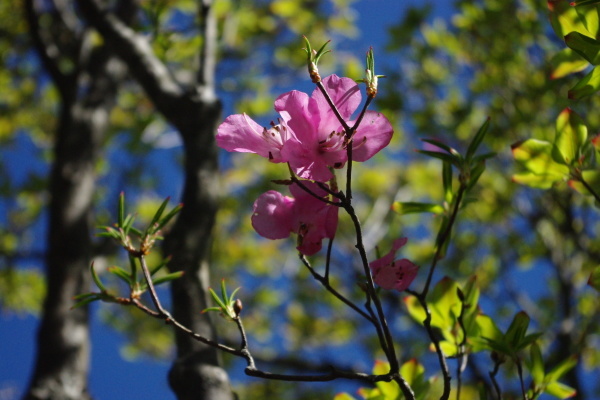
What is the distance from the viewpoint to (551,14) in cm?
98

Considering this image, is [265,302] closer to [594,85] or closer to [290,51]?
[290,51]

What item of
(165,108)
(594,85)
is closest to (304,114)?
(594,85)

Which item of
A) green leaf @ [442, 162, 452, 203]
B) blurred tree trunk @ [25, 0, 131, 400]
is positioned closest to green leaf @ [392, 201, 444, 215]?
green leaf @ [442, 162, 452, 203]

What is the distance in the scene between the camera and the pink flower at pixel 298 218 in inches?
32.9

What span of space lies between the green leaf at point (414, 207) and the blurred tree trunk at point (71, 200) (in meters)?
1.12

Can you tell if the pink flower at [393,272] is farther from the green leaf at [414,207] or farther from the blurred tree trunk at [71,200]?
the blurred tree trunk at [71,200]

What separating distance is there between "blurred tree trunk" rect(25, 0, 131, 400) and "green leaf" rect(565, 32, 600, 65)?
1.48 meters

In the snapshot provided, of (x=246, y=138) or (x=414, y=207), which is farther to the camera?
(x=414, y=207)

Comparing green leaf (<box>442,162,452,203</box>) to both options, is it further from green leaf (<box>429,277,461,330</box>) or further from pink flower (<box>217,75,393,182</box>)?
pink flower (<box>217,75,393,182</box>)

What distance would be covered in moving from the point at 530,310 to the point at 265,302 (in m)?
2.62

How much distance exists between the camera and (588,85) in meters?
0.87

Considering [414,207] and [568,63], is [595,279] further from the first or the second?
[568,63]

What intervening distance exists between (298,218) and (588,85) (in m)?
0.48

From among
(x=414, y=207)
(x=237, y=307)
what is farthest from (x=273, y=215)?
(x=414, y=207)
